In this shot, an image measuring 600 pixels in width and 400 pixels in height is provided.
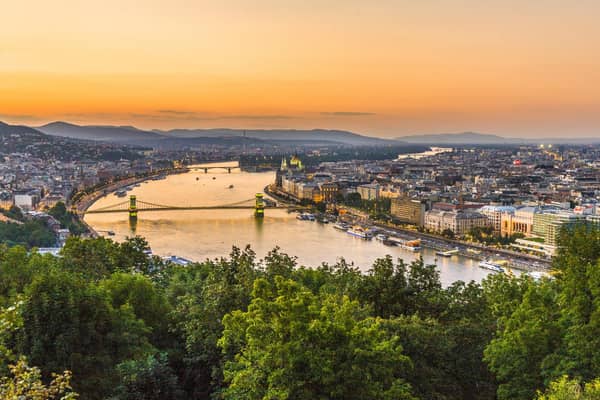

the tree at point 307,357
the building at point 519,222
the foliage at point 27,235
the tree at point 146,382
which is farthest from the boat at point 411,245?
the tree at point 307,357

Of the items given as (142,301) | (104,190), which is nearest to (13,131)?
(104,190)

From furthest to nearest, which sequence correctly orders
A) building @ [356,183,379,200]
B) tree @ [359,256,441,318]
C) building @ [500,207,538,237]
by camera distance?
1. building @ [356,183,379,200]
2. building @ [500,207,538,237]
3. tree @ [359,256,441,318]

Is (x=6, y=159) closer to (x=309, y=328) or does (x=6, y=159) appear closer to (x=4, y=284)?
(x=4, y=284)

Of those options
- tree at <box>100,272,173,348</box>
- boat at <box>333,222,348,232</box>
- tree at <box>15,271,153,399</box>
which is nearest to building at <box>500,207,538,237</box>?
boat at <box>333,222,348,232</box>

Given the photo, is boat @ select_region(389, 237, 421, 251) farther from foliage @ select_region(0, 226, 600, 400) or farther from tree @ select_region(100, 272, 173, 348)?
tree @ select_region(100, 272, 173, 348)

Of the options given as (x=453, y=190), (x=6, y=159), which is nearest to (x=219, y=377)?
(x=453, y=190)

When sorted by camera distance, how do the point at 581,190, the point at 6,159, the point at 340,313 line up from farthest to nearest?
the point at 6,159 < the point at 581,190 < the point at 340,313
